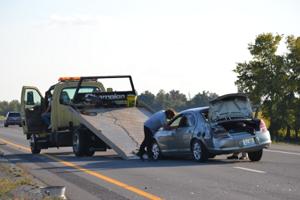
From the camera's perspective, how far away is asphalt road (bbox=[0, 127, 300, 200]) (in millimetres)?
10992

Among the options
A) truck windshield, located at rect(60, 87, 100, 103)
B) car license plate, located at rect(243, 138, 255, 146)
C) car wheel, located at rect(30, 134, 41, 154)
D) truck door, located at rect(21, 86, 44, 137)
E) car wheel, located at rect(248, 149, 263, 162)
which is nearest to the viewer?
car license plate, located at rect(243, 138, 255, 146)

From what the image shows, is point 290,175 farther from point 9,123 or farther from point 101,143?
point 9,123

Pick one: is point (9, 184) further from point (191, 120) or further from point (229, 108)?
point (229, 108)

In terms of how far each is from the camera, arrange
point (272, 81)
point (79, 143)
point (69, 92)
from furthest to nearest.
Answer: point (272, 81), point (69, 92), point (79, 143)

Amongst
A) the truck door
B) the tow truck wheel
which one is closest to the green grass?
the tow truck wheel

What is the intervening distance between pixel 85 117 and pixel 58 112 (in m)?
2.07

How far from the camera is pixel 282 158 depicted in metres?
17.9

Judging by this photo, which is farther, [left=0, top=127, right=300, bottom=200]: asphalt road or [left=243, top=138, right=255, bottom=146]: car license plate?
[left=243, top=138, right=255, bottom=146]: car license plate

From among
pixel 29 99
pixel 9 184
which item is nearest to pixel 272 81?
pixel 29 99

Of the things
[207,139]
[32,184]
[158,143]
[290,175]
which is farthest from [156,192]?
[158,143]

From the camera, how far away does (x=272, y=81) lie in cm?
6881

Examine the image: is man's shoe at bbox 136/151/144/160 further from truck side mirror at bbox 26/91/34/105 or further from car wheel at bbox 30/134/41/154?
truck side mirror at bbox 26/91/34/105

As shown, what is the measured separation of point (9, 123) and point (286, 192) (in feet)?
192

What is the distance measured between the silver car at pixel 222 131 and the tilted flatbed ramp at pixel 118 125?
5.95ft
